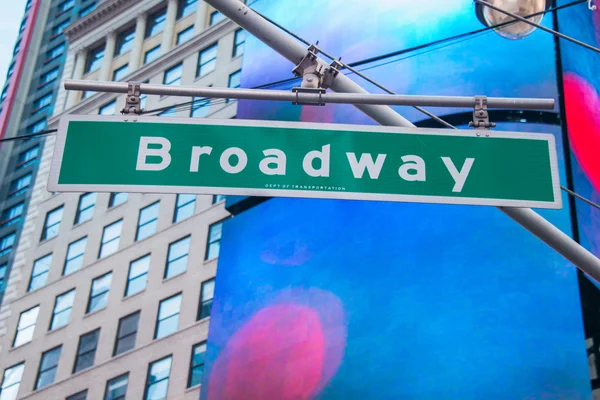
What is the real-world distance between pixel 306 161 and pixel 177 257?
111ft

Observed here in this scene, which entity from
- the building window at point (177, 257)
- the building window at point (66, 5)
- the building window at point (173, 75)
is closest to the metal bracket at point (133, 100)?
the building window at point (177, 257)

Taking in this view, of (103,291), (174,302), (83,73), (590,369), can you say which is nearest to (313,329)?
(590,369)

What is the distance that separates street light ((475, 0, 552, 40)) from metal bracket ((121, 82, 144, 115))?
3.77 meters

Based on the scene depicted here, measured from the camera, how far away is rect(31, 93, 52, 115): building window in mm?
54656

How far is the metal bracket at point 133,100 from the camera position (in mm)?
5016

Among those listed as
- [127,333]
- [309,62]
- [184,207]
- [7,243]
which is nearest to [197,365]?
[127,333]

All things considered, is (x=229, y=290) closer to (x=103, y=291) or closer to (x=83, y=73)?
(x=103, y=291)

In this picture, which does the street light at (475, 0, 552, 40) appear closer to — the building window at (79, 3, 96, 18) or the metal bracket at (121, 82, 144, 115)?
the metal bracket at (121, 82, 144, 115)

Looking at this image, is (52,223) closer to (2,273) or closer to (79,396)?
(2,273)

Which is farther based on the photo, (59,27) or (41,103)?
(59,27)

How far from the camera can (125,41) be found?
53000 millimetres

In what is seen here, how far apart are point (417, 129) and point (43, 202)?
44514mm

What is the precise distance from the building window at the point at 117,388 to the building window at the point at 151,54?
1939 centimetres

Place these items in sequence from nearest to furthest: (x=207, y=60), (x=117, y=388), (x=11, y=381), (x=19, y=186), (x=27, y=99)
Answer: (x=117, y=388) < (x=11, y=381) < (x=207, y=60) < (x=19, y=186) < (x=27, y=99)
